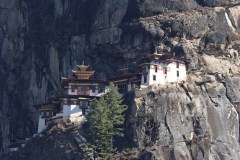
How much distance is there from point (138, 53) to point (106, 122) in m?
16.4

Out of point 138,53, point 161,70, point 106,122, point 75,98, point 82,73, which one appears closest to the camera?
point 106,122

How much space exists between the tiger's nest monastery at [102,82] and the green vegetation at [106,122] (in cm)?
389

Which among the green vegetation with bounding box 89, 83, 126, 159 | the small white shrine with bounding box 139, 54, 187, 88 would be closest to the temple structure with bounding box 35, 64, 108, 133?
the green vegetation with bounding box 89, 83, 126, 159

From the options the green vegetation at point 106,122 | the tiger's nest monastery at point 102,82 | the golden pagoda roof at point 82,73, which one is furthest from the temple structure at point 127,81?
the green vegetation at point 106,122

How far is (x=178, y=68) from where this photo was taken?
9788 centimetres

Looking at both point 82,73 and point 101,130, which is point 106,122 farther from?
point 82,73

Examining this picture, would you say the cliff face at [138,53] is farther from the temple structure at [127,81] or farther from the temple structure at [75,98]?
the temple structure at [75,98]

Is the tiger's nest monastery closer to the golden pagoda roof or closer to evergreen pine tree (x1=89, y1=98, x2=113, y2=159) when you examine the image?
the golden pagoda roof

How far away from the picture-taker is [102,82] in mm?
98500

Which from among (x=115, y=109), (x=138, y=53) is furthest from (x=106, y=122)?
(x=138, y=53)

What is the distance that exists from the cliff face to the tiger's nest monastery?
2041 millimetres

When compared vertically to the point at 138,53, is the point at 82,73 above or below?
below

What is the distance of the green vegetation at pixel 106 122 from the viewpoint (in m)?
89.9

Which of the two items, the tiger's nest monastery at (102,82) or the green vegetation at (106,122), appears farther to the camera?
the tiger's nest monastery at (102,82)
